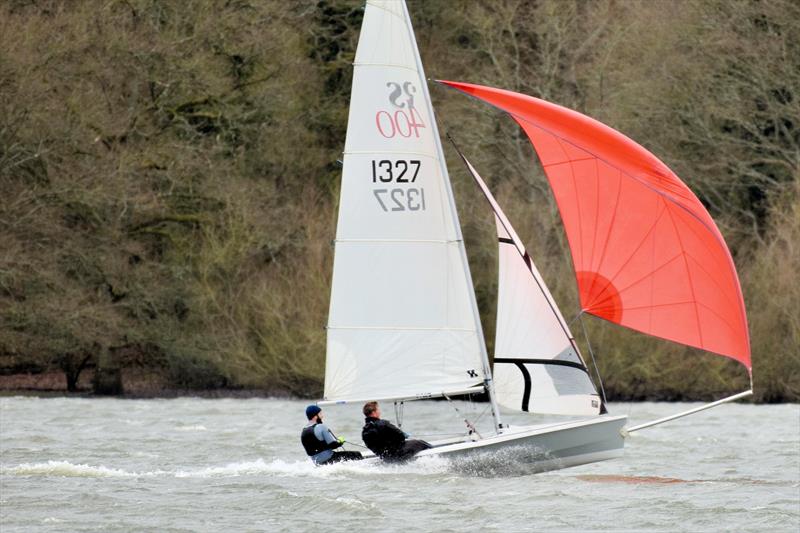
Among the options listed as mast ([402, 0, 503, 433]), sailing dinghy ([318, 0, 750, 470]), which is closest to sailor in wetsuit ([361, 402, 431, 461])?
sailing dinghy ([318, 0, 750, 470])

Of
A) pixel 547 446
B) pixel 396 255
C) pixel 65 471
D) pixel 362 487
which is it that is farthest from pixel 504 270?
pixel 65 471

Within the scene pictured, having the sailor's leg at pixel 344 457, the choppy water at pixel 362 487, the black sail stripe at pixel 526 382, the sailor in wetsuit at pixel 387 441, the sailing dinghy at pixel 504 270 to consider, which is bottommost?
the choppy water at pixel 362 487

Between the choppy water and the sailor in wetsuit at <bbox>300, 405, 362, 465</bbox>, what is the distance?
0.40 ft

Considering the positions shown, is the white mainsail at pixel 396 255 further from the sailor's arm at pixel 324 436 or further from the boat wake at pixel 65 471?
the boat wake at pixel 65 471

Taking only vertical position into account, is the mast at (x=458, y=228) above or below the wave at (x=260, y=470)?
above

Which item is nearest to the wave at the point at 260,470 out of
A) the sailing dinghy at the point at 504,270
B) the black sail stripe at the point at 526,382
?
the sailing dinghy at the point at 504,270

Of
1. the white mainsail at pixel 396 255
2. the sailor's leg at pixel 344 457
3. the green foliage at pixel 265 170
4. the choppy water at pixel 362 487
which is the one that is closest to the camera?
the choppy water at pixel 362 487

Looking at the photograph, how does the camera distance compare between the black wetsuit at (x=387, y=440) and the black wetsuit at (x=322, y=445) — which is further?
the black wetsuit at (x=322, y=445)

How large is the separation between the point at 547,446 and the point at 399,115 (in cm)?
334

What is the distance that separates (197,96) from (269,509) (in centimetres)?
1883

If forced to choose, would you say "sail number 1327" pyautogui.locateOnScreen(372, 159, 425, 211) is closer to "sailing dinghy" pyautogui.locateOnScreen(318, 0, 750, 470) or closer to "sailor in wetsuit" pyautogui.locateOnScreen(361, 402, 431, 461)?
"sailing dinghy" pyautogui.locateOnScreen(318, 0, 750, 470)

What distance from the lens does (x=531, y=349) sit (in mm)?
16047

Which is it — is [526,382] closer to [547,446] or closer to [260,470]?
[547,446]

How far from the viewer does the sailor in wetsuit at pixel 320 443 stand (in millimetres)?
15961
